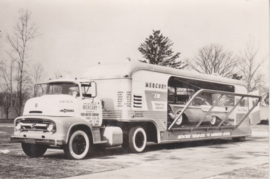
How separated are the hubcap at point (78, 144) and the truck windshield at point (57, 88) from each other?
57.0 inches

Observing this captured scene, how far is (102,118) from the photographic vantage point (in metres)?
12.0

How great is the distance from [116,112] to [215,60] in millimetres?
32311

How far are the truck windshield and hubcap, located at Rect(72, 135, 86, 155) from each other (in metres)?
1.45

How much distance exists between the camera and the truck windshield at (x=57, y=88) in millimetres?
11328

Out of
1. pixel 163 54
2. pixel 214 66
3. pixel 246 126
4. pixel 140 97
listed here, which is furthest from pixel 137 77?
pixel 214 66

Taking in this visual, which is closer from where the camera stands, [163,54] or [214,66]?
[163,54]

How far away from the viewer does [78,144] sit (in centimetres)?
1067

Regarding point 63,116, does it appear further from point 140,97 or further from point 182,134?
point 182,134

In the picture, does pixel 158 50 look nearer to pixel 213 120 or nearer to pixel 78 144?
pixel 213 120

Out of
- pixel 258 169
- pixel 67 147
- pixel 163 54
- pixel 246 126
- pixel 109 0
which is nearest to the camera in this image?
pixel 258 169

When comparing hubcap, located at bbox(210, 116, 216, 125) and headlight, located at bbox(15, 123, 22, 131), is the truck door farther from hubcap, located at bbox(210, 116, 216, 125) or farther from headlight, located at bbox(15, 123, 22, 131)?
hubcap, located at bbox(210, 116, 216, 125)

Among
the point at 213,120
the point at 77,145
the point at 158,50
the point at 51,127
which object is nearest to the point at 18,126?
the point at 51,127

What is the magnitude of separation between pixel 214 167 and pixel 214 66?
35.5 meters

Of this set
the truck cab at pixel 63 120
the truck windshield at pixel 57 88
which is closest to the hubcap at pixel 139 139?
the truck cab at pixel 63 120
